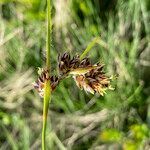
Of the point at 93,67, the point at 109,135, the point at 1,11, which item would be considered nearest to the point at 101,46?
the point at 109,135

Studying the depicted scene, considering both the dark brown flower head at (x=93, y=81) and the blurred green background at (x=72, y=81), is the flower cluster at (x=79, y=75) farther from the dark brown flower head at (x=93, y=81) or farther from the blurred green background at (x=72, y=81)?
the blurred green background at (x=72, y=81)

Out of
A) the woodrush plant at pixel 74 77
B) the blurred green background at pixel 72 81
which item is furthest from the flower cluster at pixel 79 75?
the blurred green background at pixel 72 81

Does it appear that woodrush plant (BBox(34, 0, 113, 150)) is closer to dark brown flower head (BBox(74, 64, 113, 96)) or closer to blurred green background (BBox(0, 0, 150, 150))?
dark brown flower head (BBox(74, 64, 113, 96))

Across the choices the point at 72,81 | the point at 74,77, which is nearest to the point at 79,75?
the point at 74,77

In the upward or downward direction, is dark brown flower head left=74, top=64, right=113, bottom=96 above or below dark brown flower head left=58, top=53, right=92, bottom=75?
below

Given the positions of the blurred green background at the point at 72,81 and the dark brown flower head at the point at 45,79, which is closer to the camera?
the dark brown flower head at the point at 45,79

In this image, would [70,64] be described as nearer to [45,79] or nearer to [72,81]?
[45,79]

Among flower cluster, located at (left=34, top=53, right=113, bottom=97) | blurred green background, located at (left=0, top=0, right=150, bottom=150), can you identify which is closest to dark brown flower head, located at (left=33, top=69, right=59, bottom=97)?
flower cluster, located at (left=34, top=53, right=113, bottom=97)
